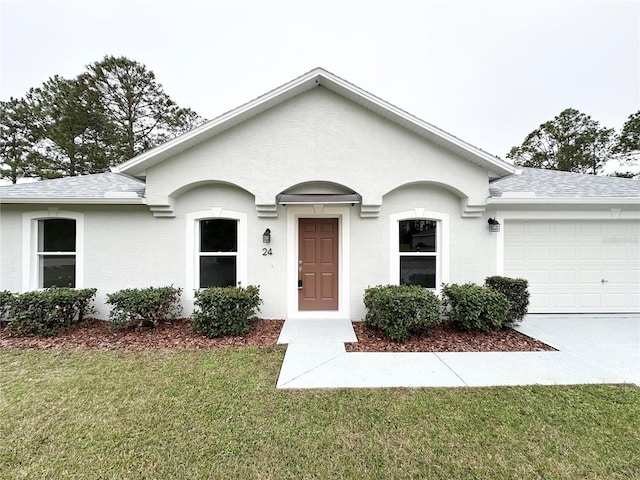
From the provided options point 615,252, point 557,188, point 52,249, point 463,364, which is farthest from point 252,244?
point 615,252

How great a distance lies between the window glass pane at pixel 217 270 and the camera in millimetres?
6801

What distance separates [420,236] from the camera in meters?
6.83

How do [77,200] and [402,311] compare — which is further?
[77,200]

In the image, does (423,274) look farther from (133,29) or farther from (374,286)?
(133,29)

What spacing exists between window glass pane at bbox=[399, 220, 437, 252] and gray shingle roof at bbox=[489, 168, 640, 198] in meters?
1.67

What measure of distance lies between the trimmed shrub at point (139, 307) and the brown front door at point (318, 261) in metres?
3.23

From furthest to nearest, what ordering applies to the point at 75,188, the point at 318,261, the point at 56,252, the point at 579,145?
1. the point at 579,145
2. the point at 75,188
3. the point at 318,261
4. the point at 56,252

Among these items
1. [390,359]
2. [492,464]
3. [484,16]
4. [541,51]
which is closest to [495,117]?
[541,51]

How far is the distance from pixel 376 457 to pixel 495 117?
24674 mm

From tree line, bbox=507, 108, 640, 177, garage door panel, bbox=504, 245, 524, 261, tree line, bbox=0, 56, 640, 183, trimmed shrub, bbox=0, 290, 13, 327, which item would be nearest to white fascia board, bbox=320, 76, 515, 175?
garage door panel, bbox=504, 245, 524, 261

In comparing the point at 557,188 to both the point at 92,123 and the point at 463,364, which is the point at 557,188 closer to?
the point at 463,364

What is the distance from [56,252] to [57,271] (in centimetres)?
49

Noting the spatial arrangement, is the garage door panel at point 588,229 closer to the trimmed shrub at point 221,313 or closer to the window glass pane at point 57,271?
the trimmed shrub at point 221,313

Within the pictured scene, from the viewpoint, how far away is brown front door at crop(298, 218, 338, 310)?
22.6 feet
